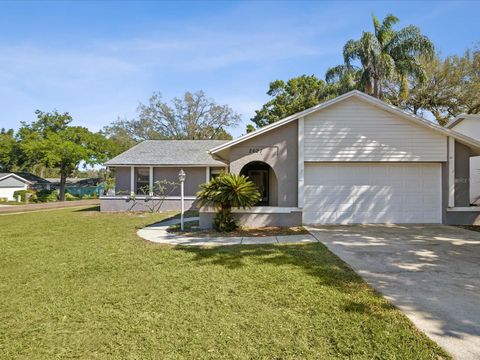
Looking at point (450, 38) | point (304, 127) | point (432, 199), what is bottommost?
point (432, 199)

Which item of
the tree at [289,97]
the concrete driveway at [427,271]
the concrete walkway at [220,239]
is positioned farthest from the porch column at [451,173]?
the tree at [289,97]

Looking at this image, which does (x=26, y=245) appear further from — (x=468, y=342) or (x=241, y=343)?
(x=468, y=342)

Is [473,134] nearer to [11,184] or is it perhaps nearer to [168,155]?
[168,155]

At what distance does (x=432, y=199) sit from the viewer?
11.0 m

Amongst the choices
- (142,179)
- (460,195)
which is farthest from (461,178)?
(142,179)

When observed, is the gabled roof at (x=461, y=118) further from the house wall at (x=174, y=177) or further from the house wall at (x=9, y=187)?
the house wall at (x=9, y=187)

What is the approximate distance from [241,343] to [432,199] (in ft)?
35.8

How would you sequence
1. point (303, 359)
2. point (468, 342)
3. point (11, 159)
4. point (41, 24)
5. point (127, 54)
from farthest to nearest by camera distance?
point (11, 159) < point (127, 54) < point (41, 24) < point (468, 342) < point (303, 359)

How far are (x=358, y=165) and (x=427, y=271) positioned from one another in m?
6.21

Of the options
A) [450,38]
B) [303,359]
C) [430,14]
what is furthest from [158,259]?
[450,38]

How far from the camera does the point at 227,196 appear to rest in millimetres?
9758

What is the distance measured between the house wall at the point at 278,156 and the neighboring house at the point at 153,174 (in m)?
7.80

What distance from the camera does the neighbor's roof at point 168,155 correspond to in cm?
1852

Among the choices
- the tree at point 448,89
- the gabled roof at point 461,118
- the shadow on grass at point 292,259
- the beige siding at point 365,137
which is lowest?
the shadow on grass at point 292,259
